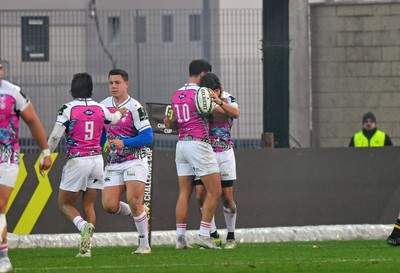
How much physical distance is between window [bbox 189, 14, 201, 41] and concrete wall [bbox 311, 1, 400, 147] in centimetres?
296

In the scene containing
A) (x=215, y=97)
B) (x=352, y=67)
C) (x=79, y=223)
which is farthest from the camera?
(x=352, y=67)

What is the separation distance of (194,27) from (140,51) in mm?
1002

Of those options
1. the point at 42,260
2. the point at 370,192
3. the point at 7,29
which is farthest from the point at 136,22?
the point at 42,260

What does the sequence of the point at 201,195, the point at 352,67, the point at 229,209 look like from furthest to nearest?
the point at 352,67
the point at 201,195
the point at 229,209

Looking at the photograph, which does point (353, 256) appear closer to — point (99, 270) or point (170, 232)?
point (99, 270)

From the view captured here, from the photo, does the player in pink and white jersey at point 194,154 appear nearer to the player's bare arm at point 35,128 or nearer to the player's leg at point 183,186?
the player's leg at point 183,186

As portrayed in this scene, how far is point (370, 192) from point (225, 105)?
362 cm

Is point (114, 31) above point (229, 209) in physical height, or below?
above

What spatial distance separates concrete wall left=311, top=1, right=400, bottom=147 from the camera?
24938mm

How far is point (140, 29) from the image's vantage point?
2303cm

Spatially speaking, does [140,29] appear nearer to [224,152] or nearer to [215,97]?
[224,152]

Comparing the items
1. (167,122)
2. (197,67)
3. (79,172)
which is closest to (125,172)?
(79,172)

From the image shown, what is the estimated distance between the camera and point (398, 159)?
59.2 feet

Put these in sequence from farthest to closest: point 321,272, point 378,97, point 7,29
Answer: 1. point 378,97
2. point 7,29
3. point 321,272
